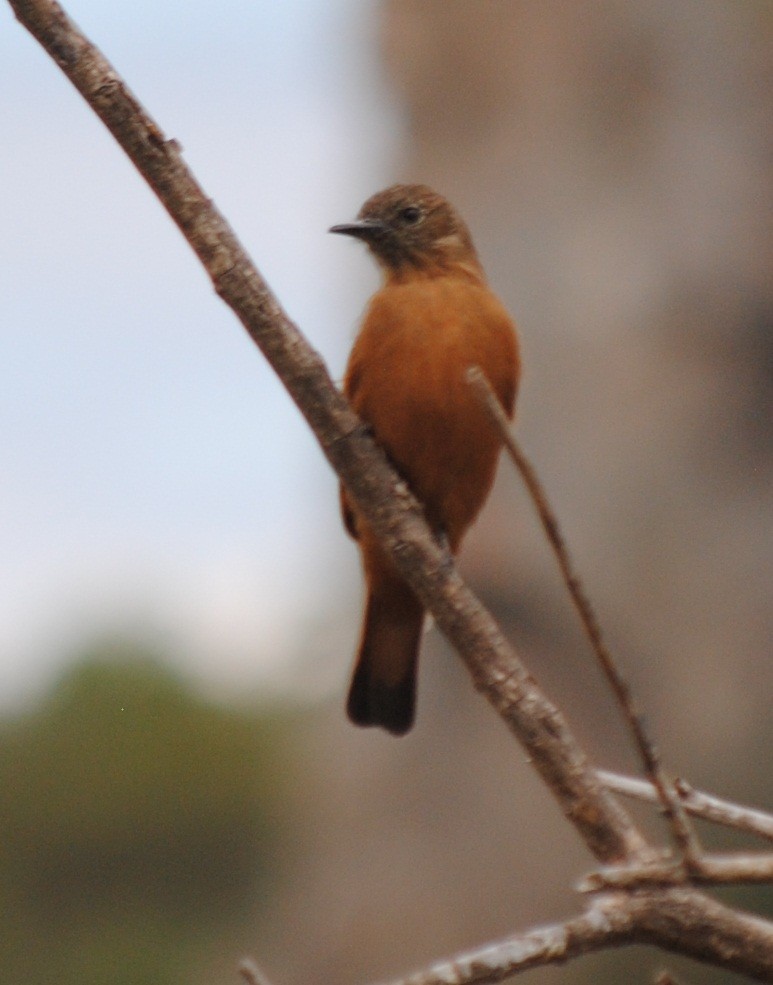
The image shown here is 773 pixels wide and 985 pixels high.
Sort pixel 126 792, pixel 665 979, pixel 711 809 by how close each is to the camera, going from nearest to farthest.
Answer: pixel 665 979 → pixel 711 809 → pixel 126 792

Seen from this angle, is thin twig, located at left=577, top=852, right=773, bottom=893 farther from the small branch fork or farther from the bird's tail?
the bird's tail

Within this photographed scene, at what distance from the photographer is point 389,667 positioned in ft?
14.8

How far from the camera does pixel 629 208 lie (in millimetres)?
7254

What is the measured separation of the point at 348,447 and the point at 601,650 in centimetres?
75

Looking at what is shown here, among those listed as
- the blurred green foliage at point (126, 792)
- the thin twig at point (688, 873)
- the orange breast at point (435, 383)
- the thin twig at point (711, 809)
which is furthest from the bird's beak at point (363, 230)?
the blurred green foliage at point (126, 792)

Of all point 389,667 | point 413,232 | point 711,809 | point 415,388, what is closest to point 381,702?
point 389,667

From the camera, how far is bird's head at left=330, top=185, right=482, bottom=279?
4.34m

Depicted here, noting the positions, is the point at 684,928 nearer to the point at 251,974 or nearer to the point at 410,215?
the point at 251,974

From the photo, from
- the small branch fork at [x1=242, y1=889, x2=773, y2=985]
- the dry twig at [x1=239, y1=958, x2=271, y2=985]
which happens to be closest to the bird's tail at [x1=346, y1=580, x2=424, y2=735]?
the small branch fork at [x1=242, y1=889, x2=773, y2=985]

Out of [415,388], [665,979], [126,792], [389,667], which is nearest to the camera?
[665,979]

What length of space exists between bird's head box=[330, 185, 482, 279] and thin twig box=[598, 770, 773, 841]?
7.09 feet

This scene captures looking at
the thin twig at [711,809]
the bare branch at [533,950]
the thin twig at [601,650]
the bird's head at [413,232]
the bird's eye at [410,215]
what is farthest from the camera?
the bird's eye at [410,215]

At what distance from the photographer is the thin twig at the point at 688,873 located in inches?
73.0

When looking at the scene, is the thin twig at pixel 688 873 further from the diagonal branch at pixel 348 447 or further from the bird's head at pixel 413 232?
the bird's head at pixel 413 232
